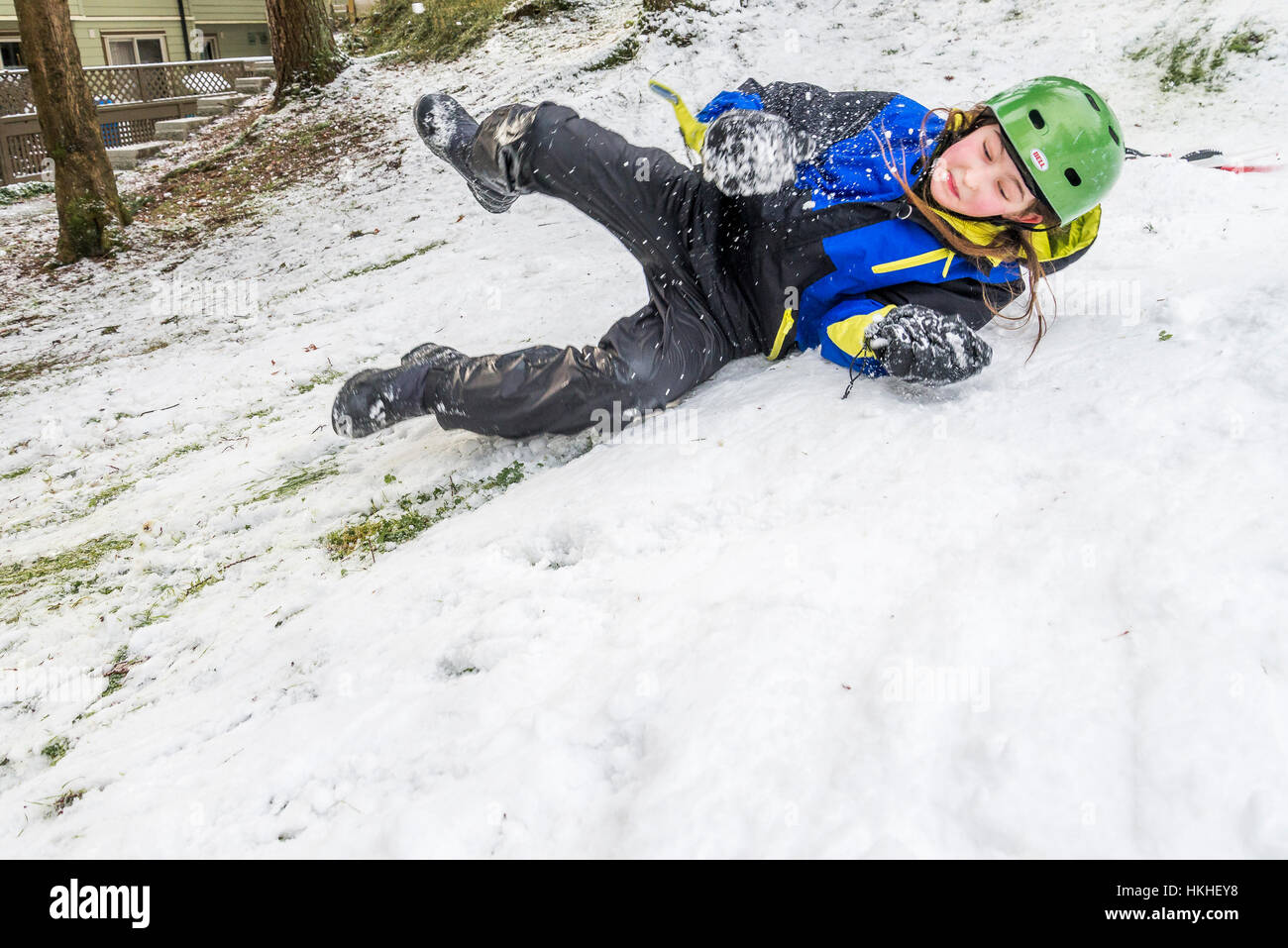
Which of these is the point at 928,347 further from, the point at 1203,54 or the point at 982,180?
the point at 1203,54

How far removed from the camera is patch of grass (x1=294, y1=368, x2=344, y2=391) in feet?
13.4

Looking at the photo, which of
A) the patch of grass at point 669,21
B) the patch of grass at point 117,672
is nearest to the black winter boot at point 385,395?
the patch of grass at point 117,672

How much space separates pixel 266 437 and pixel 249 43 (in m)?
22.8

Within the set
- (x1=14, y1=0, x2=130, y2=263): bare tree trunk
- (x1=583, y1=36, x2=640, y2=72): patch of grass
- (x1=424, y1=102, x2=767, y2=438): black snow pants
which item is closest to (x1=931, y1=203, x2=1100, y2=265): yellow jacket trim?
(x1=424, y1=102, x2=767, y2=438): black snow pants

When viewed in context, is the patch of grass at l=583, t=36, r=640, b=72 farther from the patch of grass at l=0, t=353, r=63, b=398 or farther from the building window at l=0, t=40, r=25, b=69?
the building window at l=0, t=40, r=25, b=69

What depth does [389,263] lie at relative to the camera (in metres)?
5.70

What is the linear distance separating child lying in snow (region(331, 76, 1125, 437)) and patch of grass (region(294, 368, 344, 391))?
4.65 feet

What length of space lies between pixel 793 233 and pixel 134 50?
22949 mm

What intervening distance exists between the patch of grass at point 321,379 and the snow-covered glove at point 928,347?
2.92 meters

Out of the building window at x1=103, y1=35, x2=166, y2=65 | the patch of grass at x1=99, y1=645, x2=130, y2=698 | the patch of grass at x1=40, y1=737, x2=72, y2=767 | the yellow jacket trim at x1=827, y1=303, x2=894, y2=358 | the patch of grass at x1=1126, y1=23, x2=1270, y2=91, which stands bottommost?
the patch of grass at x1=40, y1=737, x2=72, y2=767

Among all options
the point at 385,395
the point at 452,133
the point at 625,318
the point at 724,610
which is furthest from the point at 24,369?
the point at 724,610

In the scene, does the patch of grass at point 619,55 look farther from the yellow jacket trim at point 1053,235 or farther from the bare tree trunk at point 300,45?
the bare tree trunk at point 300,45

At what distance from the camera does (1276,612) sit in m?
1.45

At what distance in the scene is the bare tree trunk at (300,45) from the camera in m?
11.5
